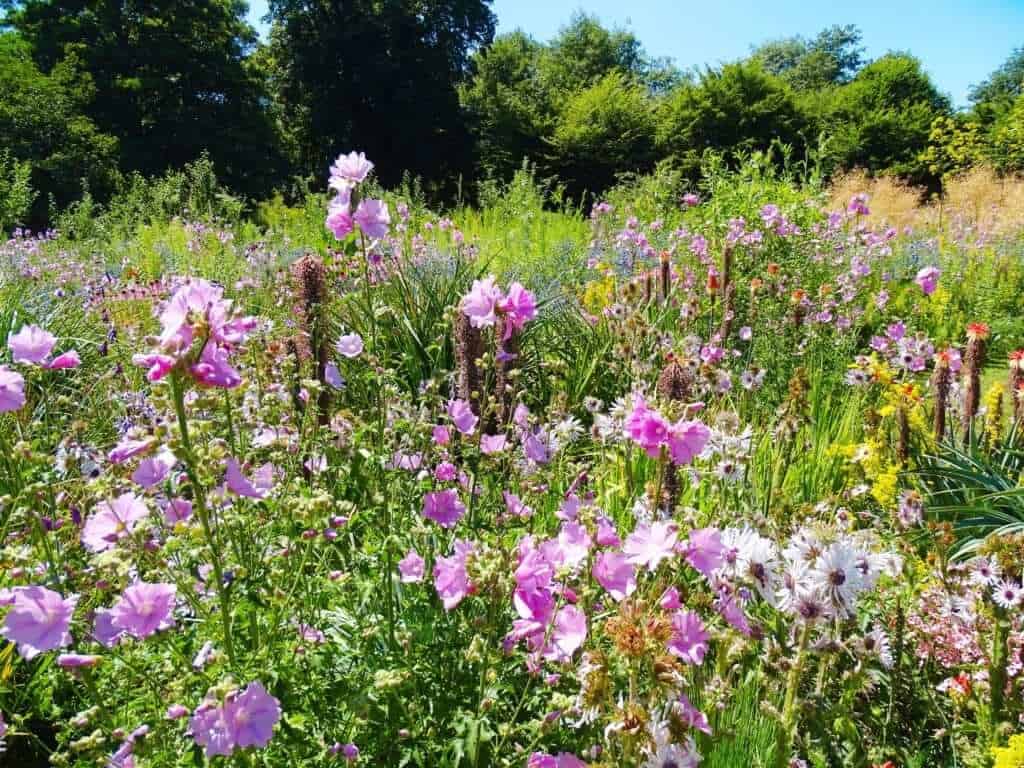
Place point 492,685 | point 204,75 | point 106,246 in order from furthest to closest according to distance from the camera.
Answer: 1. point 204,75
2. point 106,246
3. point 492,685

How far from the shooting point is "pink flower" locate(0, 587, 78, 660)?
3.97ft

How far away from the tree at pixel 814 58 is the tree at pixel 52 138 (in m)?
43.2

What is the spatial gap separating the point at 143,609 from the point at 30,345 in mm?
617

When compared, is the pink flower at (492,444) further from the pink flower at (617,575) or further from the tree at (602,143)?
the tree at (602,143)

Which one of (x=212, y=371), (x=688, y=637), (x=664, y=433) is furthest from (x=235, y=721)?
(x=664, y=433)

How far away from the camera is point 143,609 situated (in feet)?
4.25

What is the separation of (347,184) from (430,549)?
94cm

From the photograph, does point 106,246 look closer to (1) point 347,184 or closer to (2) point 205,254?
(2) point 205,254

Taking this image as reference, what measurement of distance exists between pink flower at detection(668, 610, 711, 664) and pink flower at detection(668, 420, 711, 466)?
11.8 inches

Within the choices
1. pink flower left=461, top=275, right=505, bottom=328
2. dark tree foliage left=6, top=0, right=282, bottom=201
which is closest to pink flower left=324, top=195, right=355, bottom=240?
pink flower left=461, top=275, right=505, bottom=328

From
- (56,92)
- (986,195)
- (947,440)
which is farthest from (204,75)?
(947,440)

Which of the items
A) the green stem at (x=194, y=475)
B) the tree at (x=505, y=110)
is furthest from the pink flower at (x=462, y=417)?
the tree at (x=505, y=110)

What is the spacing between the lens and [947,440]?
3656 millimetres

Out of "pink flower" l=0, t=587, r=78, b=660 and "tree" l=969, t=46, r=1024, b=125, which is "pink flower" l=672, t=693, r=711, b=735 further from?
"tree" l=969, t=46, r=1024, b=125
